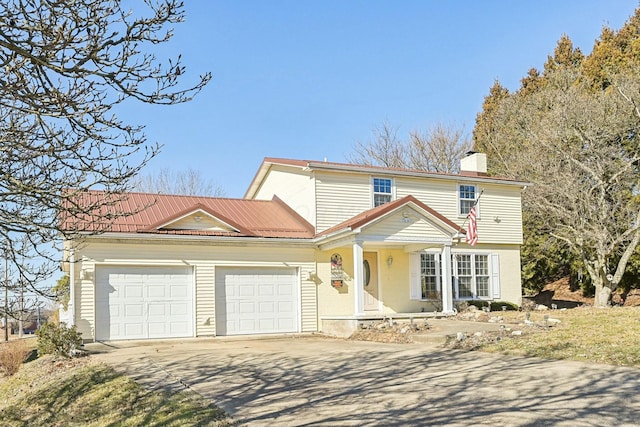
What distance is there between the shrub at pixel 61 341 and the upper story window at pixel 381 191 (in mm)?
10383

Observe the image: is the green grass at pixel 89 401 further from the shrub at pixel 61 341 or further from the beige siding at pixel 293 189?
the beige siding at pixel 293 189

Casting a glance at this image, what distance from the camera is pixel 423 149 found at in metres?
39.6

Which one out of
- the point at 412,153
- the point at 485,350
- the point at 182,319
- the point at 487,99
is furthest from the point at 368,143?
the point at 485,350

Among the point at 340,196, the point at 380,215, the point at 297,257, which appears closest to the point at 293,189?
the point at 340,196

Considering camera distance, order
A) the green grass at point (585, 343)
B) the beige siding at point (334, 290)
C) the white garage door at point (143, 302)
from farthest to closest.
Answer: the beige siding at point (334, 290)
the white garage door at point (143, 302)
the green grass at point (585, 343)

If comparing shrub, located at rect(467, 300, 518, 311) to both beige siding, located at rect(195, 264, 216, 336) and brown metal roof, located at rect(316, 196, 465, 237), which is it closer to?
brown metal roof, located at rect(316, 196, 465, 237)

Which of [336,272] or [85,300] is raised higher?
[336,272]

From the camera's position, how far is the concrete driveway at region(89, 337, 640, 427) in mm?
6902

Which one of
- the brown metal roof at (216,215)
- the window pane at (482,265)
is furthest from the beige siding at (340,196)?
the window pane at (482,265)

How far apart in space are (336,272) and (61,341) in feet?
27.6

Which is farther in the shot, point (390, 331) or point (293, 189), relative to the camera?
point (293, 189)

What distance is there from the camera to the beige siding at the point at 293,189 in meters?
19.5

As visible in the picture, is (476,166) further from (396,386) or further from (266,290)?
(396,386)

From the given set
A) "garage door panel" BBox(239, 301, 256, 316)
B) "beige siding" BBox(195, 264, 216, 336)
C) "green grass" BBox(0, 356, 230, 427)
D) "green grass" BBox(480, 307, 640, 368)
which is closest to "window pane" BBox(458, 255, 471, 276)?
"green grass" BBox(480, 307, 640, 368)
